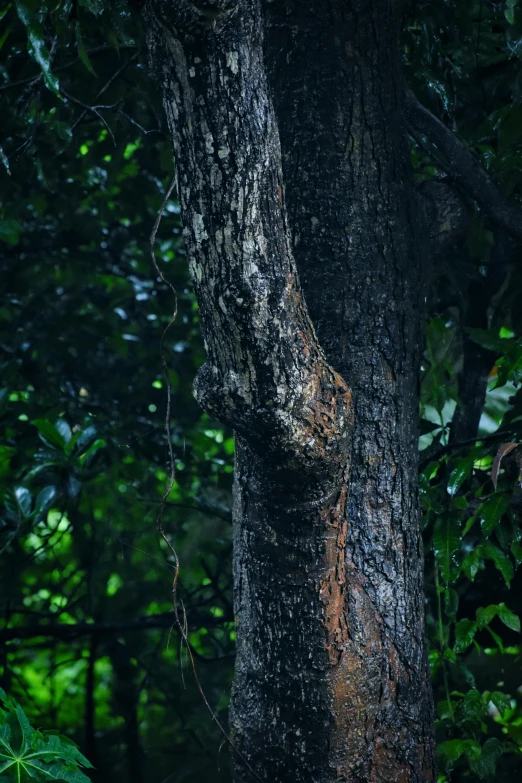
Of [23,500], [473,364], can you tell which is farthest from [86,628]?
[473,364]

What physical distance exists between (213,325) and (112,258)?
166 cm

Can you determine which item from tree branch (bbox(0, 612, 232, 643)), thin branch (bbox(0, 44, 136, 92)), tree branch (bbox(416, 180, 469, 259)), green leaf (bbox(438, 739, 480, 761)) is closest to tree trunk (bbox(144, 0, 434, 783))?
tree branch (bbox(416, 180, 469, 259))

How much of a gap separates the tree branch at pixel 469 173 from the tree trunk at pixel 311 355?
0.14 metres

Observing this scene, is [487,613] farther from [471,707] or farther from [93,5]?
[93,5]

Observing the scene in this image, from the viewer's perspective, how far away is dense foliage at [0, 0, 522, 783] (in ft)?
5.52

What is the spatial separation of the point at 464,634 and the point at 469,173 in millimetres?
1049

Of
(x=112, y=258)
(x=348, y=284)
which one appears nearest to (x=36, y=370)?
(x=112, y=258)

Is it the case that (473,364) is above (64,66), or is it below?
below

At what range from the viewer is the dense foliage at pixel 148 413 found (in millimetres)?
1682

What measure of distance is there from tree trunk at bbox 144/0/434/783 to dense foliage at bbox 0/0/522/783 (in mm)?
260

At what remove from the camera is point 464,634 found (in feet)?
5.59

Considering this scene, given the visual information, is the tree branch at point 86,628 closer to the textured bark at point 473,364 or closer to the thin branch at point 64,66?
the textured bark at point 473,364

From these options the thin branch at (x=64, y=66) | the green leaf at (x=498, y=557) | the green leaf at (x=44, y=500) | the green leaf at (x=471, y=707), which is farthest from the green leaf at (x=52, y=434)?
the green leaf at (x=471, y=707)

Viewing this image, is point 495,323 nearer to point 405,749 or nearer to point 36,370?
point 405,749
